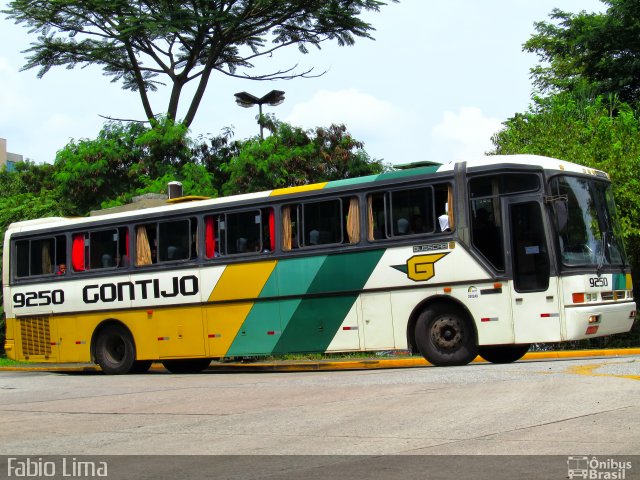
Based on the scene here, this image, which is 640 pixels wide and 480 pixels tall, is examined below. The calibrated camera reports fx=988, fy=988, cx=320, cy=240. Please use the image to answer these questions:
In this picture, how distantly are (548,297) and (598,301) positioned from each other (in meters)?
0.83

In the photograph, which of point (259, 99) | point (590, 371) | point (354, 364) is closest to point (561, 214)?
point (590, 371)

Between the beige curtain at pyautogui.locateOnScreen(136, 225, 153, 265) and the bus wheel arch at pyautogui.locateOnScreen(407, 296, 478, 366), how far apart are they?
592cm

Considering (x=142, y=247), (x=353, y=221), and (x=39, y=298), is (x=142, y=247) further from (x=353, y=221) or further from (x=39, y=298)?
(x=353, y=221)

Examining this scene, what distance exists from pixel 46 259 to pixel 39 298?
84 centimetres

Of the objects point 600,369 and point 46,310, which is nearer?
point 600,369

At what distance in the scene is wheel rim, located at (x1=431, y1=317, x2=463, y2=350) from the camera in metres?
16.0

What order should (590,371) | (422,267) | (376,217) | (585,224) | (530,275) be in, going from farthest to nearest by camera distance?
(376,217)
(422,267)
(585,224)
(530,275)
(590,371)

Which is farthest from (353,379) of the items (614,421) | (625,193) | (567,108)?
(567,108)

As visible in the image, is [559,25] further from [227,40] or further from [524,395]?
[524,395]

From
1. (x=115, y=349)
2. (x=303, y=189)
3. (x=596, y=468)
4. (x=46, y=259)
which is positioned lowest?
(x=596, y=468)

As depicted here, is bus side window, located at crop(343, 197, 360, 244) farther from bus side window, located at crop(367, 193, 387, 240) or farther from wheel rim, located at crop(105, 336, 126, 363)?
wheel rim, located at crop(105, 336, 126, 363)

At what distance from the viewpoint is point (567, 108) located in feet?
119

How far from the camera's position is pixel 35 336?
21172 mm

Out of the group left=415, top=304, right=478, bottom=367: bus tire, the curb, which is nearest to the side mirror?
left=415, top=304, right=478, bottom=367: bus tire
